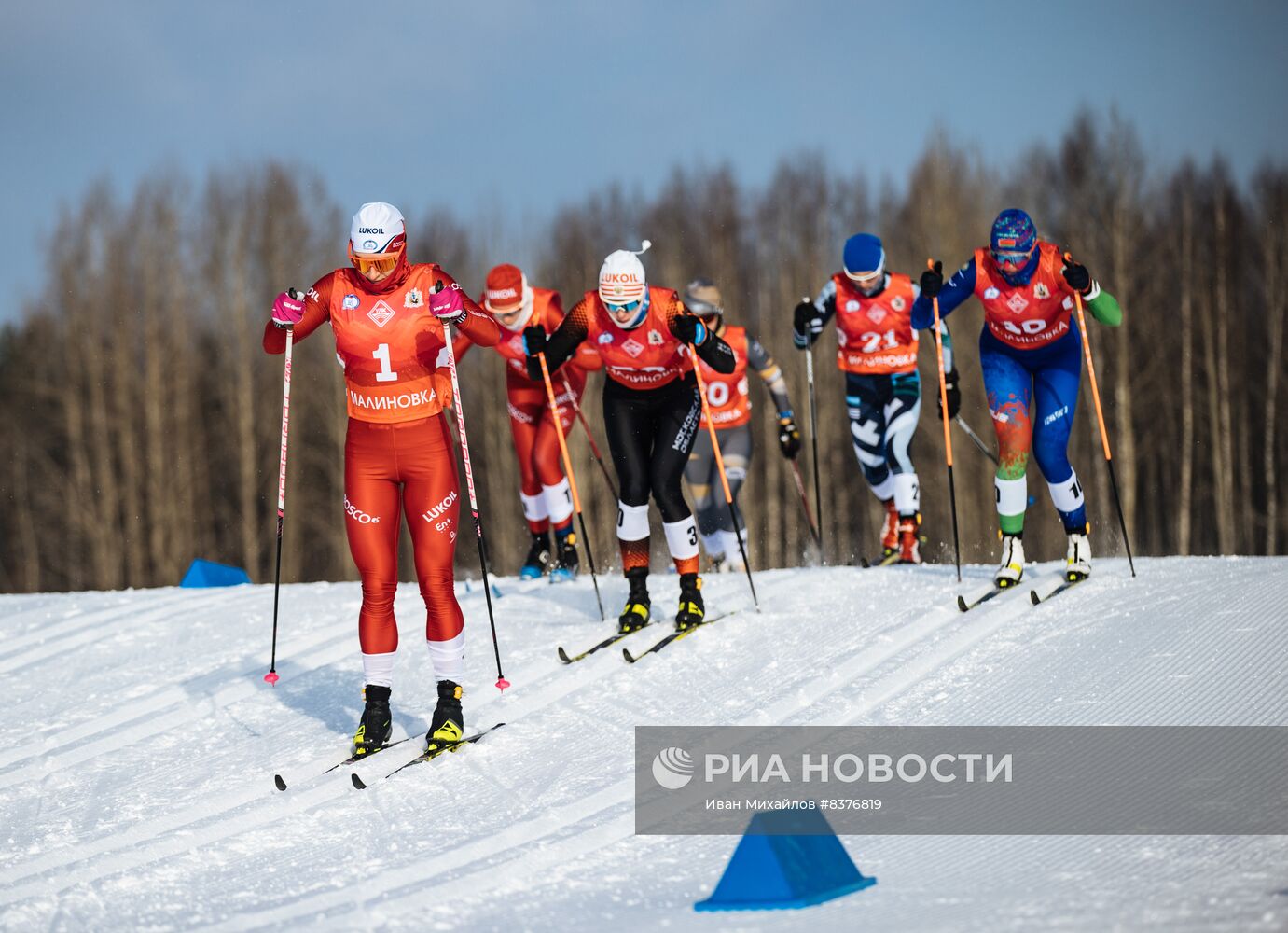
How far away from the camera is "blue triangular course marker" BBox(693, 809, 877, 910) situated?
4.16 meters

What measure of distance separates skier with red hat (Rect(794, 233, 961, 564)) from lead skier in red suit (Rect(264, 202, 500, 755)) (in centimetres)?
418

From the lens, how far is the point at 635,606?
8.19 meters

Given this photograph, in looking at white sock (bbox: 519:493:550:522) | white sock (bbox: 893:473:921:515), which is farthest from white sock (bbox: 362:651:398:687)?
white sock (bbox: 893:473:921:515)

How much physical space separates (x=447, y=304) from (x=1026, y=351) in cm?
385

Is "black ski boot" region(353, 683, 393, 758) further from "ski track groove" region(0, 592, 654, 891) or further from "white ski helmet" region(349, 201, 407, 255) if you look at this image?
"white ski helmet" region(349, 201, 407, 255)

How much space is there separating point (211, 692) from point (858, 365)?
16.4ft

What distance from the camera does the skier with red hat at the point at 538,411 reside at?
973 centimetres

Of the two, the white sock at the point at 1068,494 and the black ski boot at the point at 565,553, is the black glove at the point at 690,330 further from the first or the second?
the black ski boot at the point at 565,553

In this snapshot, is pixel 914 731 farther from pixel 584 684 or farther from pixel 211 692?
pixel 211 692

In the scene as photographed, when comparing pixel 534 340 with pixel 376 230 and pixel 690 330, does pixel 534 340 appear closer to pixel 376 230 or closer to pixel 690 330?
pixel 690 330

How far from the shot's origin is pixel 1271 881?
398cm

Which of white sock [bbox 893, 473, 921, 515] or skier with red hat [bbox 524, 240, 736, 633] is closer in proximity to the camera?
skier with red hat [bbox 524, 240, 736, 633]

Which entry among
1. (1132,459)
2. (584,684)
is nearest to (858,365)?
(584,684)

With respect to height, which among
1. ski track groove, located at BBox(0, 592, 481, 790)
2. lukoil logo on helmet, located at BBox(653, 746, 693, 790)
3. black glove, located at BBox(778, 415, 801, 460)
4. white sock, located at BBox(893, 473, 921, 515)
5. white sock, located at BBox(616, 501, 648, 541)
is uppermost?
black glove, located at BBox(778, 415, 801, 460)
